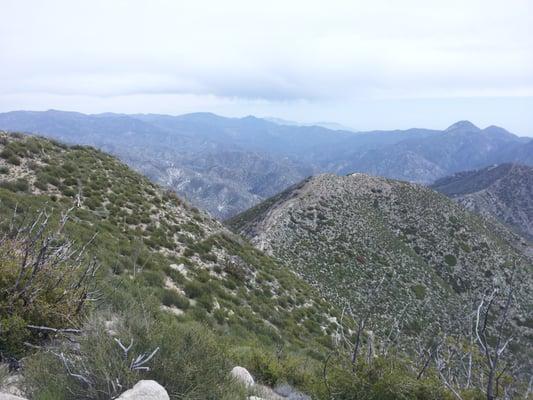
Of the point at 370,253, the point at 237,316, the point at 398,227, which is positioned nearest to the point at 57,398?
the point at 237,316

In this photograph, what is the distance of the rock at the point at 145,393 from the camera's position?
4.03m

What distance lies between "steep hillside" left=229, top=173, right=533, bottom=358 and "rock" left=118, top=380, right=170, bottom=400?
88.9ft

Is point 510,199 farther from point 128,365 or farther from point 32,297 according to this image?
point 32,297

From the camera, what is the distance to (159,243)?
15781 mm

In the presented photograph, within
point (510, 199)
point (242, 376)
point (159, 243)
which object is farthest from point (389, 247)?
point (510, 199)

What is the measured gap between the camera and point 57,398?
4.32m

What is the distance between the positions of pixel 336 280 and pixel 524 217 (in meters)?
163

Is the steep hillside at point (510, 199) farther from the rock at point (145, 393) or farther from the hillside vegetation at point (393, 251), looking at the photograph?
the rock at point (145, 393)

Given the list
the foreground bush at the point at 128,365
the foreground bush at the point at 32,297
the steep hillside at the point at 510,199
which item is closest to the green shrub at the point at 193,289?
the foreground bush at the point at 32,297

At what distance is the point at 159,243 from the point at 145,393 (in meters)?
12.1

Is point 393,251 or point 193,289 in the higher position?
point 193,289

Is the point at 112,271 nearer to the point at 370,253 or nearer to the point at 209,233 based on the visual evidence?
the point at 209,233

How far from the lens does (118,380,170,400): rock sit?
13.2 feet

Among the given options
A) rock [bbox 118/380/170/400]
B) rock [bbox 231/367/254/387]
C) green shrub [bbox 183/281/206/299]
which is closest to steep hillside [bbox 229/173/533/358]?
green shrub [bbox 183/281/206/299]
